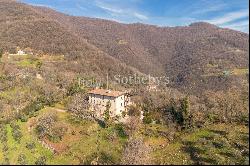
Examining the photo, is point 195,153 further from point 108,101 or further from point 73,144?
point 108,101

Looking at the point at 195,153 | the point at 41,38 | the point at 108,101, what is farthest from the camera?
the point at 41,38

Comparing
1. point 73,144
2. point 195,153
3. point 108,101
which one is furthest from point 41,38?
point 195,153

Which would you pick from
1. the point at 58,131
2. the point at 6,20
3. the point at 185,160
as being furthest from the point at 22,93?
the point at 6,20

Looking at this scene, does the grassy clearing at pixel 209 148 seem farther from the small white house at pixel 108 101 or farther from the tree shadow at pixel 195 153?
the small white house at pixel 108 101

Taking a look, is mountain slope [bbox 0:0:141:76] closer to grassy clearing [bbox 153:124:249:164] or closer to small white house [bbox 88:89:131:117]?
small white house [bbox 88:89:131:117]

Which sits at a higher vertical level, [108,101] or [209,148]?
[108,101]

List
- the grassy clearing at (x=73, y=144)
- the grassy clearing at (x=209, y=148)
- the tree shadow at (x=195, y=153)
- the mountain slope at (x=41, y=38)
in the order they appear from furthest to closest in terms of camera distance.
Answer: the mountain slope at (x=41, y=38) < the grassy clearing at (x=73, y=144) < the grassy clearing at (x=209, y=148) < the tree shadow at (x=195, y=153)

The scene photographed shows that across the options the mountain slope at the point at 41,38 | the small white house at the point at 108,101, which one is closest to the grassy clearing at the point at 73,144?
the small white house at the point at 108,101

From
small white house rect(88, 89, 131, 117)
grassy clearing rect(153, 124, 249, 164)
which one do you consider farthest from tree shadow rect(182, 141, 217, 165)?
small white house rect(88, 89, 131, 117)
